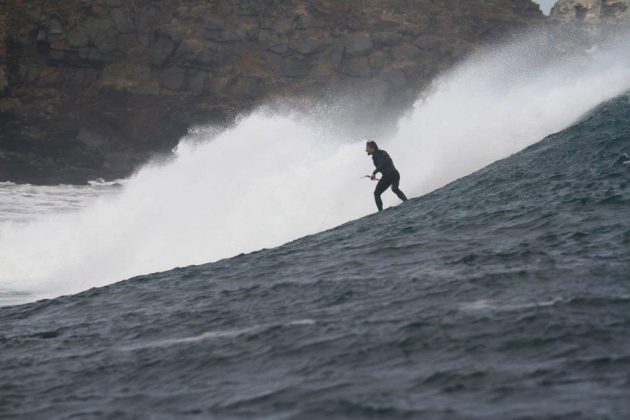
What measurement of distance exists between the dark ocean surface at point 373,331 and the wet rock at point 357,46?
55.3 meters

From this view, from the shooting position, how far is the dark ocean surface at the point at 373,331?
5.21 metres

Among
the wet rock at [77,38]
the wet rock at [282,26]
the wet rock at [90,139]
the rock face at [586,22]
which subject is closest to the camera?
the wet rock at [90,139]

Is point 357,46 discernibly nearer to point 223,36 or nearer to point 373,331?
point 223,36

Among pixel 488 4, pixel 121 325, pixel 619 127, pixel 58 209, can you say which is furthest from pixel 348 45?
pixel 121 325

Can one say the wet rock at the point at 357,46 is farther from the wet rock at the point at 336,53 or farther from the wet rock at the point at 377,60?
Result: the wet rock at the point at 377,60

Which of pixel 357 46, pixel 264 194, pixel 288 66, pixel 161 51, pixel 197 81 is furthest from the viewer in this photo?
pixel 357 46

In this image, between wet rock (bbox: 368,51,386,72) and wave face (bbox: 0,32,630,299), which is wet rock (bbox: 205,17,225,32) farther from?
wave face (bbox: 0,32,630,299)

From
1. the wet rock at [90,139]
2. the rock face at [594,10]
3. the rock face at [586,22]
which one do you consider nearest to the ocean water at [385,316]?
the wet rock at [90,139]

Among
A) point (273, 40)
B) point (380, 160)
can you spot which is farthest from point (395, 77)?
point (380, 160)

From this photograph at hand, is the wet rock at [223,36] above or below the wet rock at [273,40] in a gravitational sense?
above

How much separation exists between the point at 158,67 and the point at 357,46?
17221 mm

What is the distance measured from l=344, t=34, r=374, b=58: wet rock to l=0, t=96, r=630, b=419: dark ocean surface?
5534cm

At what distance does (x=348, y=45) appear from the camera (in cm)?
6656

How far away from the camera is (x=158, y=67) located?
62.2 m
